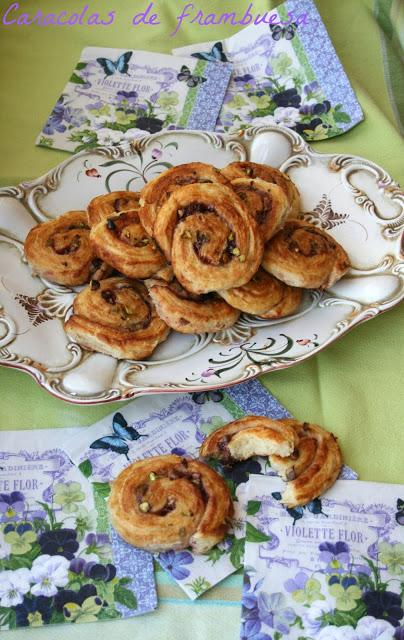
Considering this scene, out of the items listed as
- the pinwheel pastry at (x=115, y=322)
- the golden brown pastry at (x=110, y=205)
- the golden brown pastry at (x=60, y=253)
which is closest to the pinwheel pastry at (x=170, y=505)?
the pinwheel pastry at (x=115, y=322)

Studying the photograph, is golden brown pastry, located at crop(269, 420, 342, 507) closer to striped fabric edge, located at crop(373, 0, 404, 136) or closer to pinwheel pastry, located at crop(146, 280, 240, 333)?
pinwheel pastry, located at crop(146, 280, 240, 333)

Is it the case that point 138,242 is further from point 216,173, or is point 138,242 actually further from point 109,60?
point 109,60

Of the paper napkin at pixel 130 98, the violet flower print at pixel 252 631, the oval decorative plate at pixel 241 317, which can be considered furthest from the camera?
the paper napkin at pixel 130 98

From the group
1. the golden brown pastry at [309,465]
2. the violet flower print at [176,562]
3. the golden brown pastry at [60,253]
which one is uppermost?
the golden brown pastry at [60,253]

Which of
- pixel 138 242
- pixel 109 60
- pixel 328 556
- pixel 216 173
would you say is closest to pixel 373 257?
pixel 216 173

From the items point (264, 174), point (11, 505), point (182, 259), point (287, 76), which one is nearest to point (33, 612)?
point (11, 505)

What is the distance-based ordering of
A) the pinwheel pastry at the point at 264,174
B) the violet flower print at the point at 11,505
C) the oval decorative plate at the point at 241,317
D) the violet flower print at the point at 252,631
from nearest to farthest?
the violet flower print at the point at 252,631 < the violet flower print at the point at 11,505 < the oval decorative plate at the point at 241,317 < the pinwheel pastry at the point at 264,174

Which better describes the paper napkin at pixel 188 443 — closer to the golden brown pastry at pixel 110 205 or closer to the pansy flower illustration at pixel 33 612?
the pansy flower illustration at pixel 33 612
